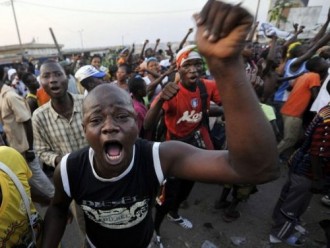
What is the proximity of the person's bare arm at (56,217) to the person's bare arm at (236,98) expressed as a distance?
91cm

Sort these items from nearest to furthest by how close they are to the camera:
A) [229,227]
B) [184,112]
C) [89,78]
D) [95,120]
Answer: [95,120] → [184,112] → [229,227] → [89,78]

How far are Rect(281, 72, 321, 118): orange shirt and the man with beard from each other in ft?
12.0

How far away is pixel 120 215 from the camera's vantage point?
1.47 meters

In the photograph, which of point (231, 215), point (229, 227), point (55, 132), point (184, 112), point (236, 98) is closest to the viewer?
point (236, 98)

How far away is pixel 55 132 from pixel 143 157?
1.43 m

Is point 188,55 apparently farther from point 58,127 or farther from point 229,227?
point 229,227

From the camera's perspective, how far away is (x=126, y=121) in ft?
4.40

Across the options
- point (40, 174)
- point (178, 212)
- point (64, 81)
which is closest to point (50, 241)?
point (64, 81)

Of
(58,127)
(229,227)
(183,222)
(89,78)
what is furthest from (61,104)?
(229,227)

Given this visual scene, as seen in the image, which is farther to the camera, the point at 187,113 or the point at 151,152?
the point at 187,113

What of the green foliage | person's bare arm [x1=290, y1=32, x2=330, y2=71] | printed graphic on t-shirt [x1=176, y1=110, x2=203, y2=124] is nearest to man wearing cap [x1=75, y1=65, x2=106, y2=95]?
printed graphic on t-shirt [x1=176, y1=110, x2=203, y2=124]

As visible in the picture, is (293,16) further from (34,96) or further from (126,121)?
(126,121)

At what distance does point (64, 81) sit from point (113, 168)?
1788mm

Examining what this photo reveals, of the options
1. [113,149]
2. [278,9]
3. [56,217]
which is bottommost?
[56,217]
